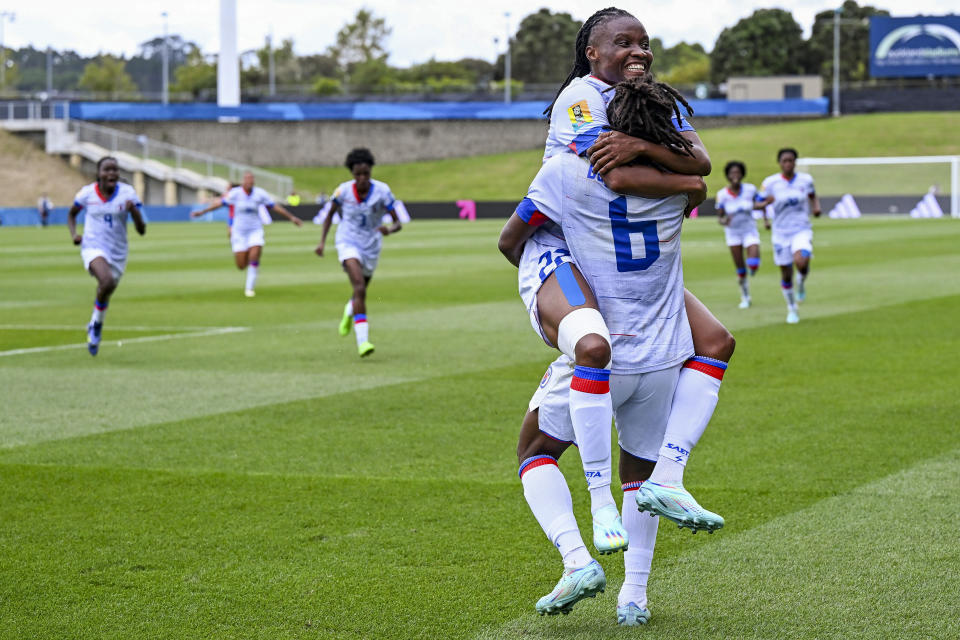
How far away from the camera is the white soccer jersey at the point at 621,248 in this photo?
4.55 metres

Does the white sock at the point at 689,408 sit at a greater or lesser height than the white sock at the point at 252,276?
greater

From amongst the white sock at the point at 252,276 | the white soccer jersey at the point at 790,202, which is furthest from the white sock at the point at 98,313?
the white soccer jersey at the point at 790,202

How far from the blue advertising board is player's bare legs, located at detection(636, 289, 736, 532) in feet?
294

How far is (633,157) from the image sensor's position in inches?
174

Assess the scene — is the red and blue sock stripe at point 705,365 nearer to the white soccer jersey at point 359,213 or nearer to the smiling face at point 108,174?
the white soccer jersey at point 359,213

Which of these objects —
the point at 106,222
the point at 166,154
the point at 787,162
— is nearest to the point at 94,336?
the point at 106,222

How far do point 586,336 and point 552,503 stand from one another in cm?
73

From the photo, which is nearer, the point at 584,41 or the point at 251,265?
the point at 584,41

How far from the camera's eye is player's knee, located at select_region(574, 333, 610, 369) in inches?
172

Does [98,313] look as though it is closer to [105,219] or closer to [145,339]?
[105,219]

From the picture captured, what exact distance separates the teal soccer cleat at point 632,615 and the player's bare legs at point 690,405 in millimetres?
534

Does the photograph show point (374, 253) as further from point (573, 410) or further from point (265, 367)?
point (573, 410)

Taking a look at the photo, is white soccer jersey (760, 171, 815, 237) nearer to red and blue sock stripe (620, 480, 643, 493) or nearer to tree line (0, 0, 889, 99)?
red and blue sock stripe (620, 480, 643, 493)

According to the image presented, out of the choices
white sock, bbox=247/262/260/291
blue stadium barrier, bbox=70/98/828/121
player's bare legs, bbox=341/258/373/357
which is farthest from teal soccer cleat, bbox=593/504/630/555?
blue stadium barrier, bbox=70/98/828/121
